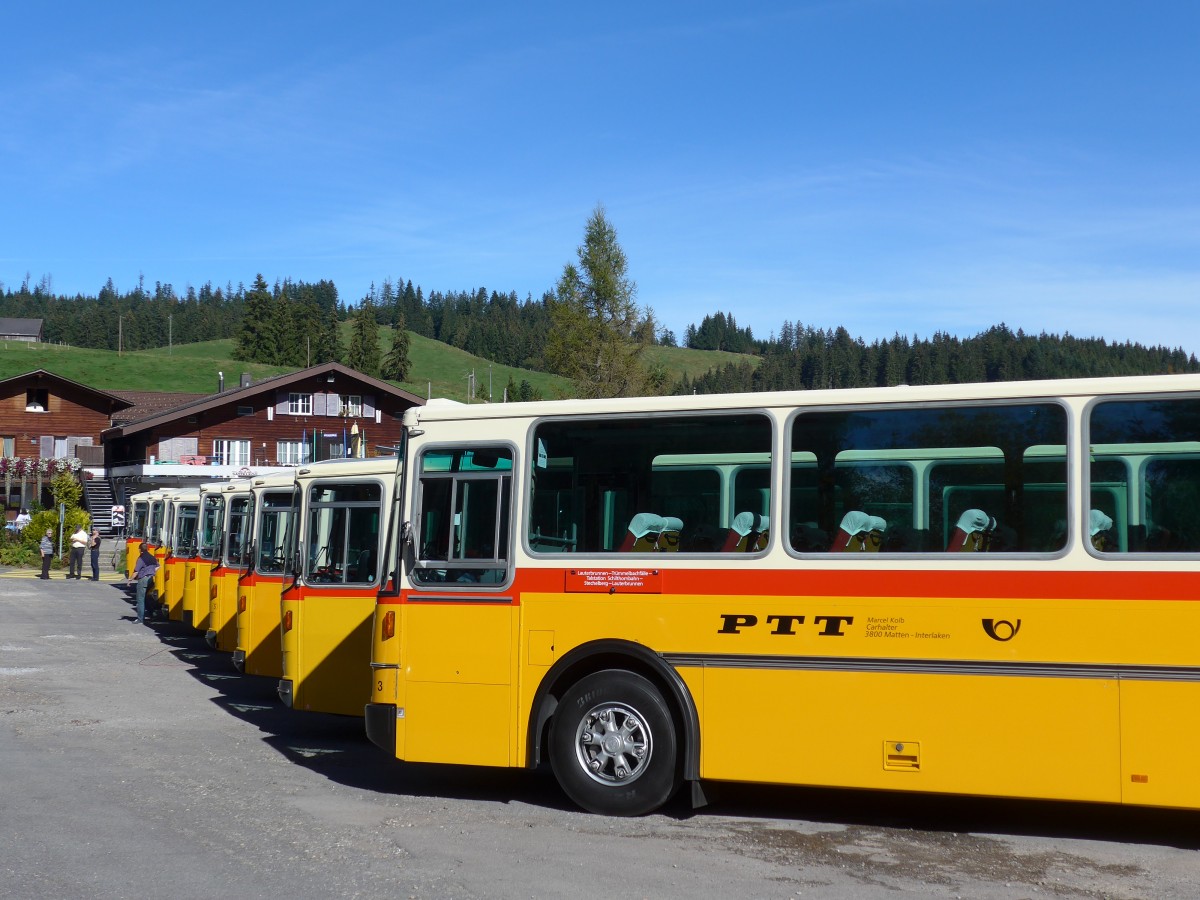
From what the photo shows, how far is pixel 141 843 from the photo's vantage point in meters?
7.73

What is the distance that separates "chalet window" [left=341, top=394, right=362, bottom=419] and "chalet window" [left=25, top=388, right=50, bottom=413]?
21692mm

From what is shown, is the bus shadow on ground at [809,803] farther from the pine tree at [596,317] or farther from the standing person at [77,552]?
the pine tree at [596,317]

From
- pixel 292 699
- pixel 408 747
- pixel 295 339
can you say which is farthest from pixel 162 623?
pixel 295 339

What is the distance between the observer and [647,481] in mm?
8906

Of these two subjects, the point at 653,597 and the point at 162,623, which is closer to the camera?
the point at 653,597

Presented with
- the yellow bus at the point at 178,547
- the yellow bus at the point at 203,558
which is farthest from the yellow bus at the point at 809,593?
the yellow bus at the point at 178,547

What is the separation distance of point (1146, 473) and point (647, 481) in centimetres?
319

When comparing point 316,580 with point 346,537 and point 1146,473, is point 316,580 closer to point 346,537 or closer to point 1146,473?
point 346,537

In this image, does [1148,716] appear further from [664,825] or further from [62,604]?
[62,604]

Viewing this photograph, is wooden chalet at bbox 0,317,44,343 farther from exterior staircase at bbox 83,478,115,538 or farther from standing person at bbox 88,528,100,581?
standing person at bbox 88,528,100,581

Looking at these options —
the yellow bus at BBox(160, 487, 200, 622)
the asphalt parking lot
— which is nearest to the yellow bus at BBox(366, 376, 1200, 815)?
the asphalt parking lot

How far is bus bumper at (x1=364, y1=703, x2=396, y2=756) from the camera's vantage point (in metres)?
9.27

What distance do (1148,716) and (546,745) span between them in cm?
404

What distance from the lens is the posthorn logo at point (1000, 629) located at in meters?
7.94
